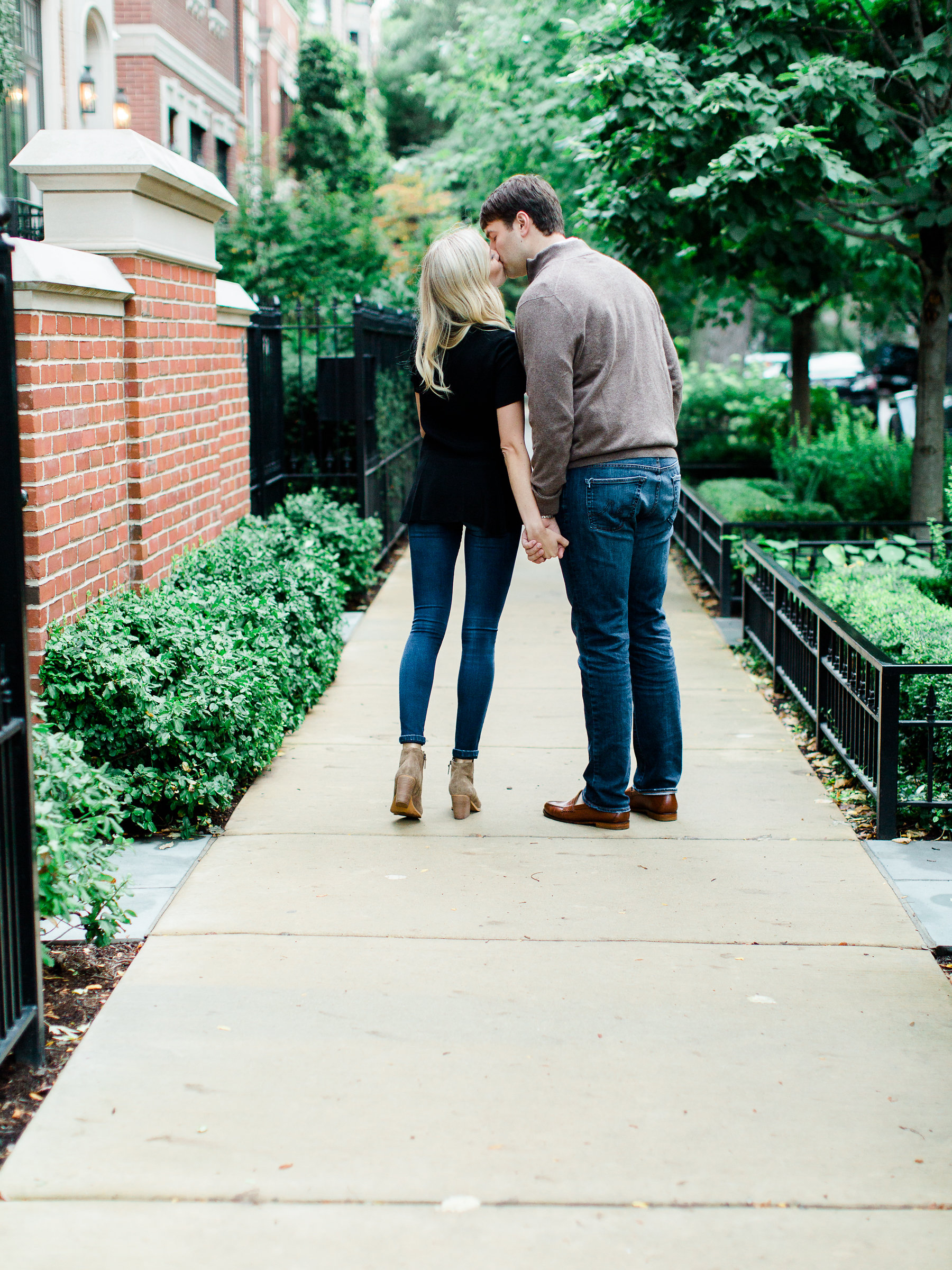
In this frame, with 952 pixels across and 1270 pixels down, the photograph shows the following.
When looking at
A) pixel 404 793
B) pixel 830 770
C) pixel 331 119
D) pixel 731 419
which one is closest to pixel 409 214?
pixel 331 119

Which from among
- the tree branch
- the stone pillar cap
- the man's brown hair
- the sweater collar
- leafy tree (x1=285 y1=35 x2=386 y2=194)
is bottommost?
the sweater collar

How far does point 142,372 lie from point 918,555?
4768mm

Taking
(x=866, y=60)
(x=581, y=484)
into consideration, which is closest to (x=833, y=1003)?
(x=581, y=484)

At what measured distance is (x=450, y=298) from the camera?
13.6 ft

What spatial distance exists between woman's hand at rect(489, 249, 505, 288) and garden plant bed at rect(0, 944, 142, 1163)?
7.66 feet

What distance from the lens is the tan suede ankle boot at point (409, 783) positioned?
4.34 metres

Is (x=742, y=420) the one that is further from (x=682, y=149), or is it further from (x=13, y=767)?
(x=13, y=767)

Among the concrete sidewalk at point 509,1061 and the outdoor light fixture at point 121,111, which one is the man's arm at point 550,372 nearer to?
the concrete sidewalk at point 509,1061

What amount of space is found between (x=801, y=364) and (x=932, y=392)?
4.43 meters

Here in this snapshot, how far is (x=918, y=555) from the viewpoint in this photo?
776 cm

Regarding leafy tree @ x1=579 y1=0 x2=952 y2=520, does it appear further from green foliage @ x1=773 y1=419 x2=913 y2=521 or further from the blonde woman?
the blonde woman

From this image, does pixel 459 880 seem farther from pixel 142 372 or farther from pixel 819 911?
pixel 142 372

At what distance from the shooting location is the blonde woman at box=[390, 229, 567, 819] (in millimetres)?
4148

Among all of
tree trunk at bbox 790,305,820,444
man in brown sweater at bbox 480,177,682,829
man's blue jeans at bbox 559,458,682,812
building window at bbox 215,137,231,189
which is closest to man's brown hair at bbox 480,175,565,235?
man in brown sweater at bbox 480,177,682,829
